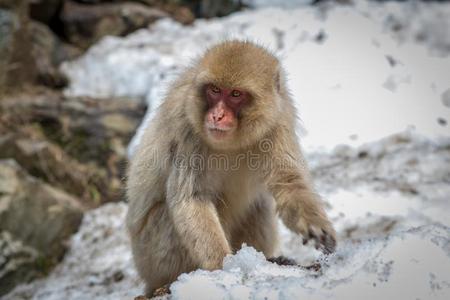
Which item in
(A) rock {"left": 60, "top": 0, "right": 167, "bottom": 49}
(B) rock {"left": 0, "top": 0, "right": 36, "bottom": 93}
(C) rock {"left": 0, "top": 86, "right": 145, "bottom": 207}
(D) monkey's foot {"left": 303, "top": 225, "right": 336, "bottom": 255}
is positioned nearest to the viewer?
(D) monkey's foot {"left": 303, "top": 225, "right": 336, "bottom": 255}

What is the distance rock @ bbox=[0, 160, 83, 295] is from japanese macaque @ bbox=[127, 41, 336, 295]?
2128 mm

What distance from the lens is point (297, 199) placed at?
146 inches

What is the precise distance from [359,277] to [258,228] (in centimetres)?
188

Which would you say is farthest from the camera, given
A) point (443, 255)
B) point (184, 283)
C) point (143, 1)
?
point (143, 1)

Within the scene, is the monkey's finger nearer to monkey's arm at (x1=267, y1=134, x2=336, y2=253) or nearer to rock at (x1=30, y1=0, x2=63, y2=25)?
monkey's arm at (x1=267, y1=134, x2=336, y2=253)

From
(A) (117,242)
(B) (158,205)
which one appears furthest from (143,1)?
(B) (158,205)

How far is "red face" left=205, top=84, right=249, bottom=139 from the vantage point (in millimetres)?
3805

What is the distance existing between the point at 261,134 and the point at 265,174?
266 mm

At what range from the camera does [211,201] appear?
411 centimetres

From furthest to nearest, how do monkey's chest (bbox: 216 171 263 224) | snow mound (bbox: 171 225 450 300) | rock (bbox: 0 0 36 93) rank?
rock (bbox: 0 0 36 93)
monkey's chest (bbox: 216 171 263 224)
snow mound (bbox: 171 225 450 300)

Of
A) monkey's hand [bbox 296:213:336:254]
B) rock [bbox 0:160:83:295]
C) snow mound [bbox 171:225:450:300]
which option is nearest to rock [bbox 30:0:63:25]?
rock [bbox 0:160:83:295]

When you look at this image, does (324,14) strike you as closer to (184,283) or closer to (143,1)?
(143,1)

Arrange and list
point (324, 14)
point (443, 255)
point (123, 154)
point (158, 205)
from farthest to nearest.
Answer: point (324, 14), point (123, 154), point (158, 205), point (443, 255)

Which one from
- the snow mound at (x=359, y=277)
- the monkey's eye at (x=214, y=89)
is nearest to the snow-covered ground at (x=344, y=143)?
the snow mound at (x=359, y=277)
